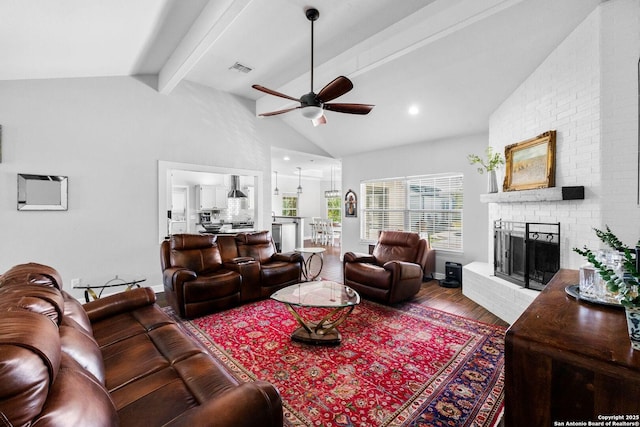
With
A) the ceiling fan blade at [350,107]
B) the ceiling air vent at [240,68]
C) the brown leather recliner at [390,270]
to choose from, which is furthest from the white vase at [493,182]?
the ceiling air vent at [240,68]


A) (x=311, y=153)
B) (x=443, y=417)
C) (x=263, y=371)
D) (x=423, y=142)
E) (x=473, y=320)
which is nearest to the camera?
(x=443, y=417)

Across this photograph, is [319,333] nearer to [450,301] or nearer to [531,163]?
[450,301]

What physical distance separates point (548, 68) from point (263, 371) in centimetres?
423

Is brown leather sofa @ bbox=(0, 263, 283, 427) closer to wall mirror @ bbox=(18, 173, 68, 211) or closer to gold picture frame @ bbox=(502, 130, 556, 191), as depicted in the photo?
wall mirror @ bbox=(18, 173, 68, 211)

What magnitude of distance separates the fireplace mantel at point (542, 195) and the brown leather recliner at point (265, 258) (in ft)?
9.63

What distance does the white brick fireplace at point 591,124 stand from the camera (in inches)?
96.3

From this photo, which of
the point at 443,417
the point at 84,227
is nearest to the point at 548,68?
the point at 443,417

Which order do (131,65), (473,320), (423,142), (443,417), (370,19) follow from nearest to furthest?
(443,417) < (370,19) < (473,320) < (131,65) < (423,142)

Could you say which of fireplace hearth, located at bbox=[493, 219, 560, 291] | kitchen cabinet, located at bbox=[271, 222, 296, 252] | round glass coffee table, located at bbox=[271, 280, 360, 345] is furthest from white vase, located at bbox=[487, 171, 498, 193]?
kitchen cabinet, located at bbox=[271, 222, 296, 252]

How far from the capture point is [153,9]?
271 cm

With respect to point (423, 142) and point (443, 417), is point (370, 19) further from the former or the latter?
point (443, 417)

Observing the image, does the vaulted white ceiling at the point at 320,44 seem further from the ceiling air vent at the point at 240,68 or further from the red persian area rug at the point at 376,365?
the red persian area rug at the point at 376,365

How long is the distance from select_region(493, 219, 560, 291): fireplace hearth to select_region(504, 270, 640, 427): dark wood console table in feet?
6.96

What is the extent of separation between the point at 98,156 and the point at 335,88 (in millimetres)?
3553
